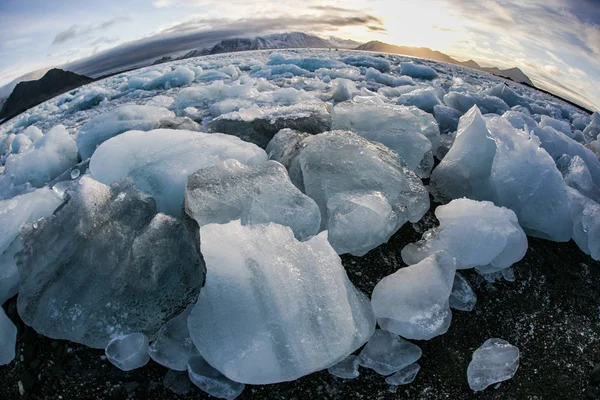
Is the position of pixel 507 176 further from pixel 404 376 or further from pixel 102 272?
pixel 102 272

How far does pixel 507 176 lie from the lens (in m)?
1.83

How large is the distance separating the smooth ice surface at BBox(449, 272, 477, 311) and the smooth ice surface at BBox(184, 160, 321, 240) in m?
0.62

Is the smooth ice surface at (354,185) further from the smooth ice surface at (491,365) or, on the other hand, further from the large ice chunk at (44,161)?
the large ice chunk at (44,161)

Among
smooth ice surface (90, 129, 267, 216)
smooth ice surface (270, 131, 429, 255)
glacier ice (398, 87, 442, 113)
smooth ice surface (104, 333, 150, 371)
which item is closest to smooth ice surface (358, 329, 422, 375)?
smooth ice surface (270, 131, 429, 255)

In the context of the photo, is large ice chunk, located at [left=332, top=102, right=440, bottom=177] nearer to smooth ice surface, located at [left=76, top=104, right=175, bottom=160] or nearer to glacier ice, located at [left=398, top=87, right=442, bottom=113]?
glacier ice, located at [left=398, top=87, right=442, bottom=113]

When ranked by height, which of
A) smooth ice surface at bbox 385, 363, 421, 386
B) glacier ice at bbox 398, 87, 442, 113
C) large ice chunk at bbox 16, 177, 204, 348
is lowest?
glacier ice at bbox 398, 87, 442, 113

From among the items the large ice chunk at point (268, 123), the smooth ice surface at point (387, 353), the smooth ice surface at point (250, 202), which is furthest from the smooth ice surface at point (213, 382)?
the large ice chunk at point (268, 123)

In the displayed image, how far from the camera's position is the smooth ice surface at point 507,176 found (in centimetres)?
173

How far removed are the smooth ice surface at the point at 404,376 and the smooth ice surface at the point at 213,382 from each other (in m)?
0.48

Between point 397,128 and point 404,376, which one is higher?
point 397,128

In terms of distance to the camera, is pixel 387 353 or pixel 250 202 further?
pixel 250 202

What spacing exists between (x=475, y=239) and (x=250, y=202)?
3.21 ft

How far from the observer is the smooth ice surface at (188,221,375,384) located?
0.99 m

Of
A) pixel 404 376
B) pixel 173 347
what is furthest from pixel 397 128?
pixel 173 347
